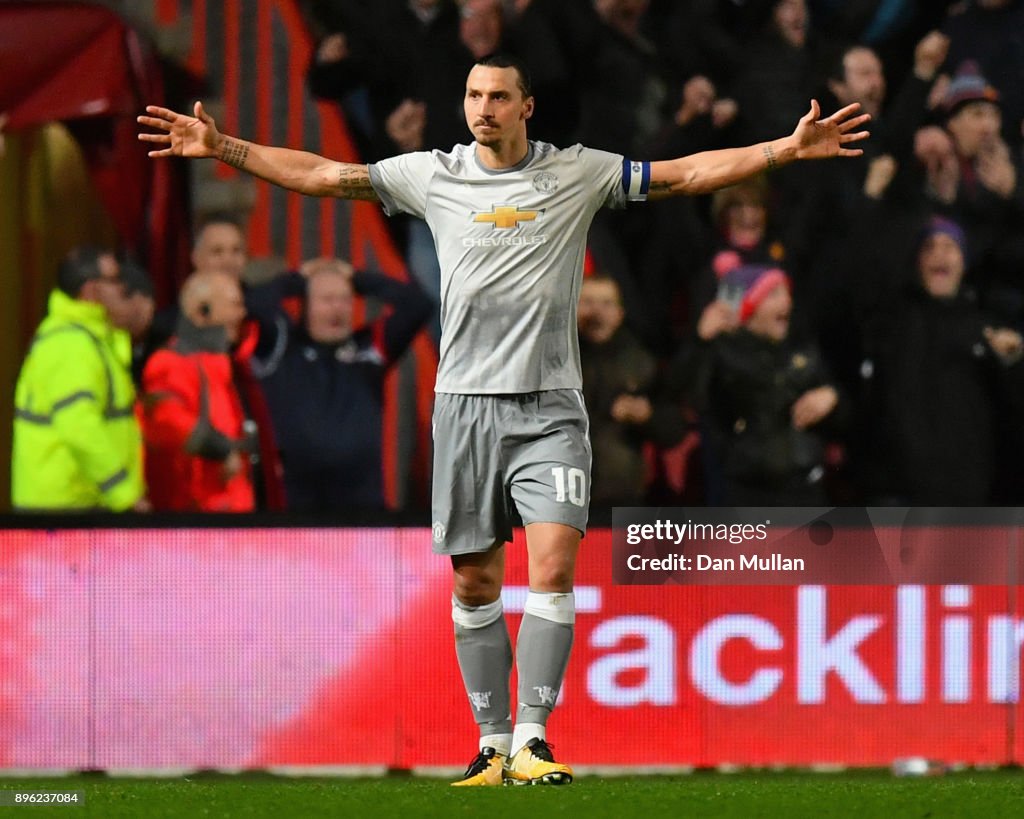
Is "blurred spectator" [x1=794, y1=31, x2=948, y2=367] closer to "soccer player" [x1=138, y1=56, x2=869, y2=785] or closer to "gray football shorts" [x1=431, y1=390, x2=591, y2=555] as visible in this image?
"soccer player" [x1=138, y1=56, x2=869, y2=785]

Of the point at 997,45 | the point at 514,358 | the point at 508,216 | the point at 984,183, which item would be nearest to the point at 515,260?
the point at 508,216

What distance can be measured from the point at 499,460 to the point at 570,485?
231 mm

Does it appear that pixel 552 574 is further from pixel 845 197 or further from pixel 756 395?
pixel 845 197

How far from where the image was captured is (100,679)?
7.41m

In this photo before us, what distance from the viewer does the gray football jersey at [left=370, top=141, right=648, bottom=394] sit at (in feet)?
17.0

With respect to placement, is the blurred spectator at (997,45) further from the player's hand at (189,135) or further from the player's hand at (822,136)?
the player's hand at (189,135)

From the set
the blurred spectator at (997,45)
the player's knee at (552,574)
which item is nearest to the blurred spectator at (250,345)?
the player's knee at (552,574)

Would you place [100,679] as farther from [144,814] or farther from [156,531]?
[144,814]

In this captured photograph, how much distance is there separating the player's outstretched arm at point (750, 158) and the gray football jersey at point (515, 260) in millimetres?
78

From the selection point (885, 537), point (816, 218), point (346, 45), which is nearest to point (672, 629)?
point (885, 537)

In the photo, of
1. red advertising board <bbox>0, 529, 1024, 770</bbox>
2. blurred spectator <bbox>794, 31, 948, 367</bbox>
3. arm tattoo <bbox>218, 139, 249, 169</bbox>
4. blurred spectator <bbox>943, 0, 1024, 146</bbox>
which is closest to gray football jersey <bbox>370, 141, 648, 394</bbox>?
arm tattoo <bbox>218, 139, 249, 169</bbox>

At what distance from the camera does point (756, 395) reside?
309 inches

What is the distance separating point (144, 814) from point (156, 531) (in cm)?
282

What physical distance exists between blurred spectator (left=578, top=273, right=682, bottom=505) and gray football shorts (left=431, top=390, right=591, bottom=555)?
2.53 m
